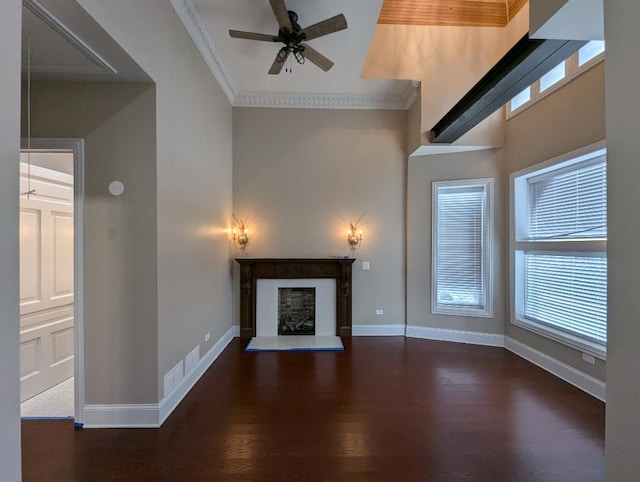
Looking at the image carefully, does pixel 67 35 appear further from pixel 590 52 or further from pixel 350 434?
pixel 590 52

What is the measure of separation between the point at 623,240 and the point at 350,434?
2.17 metres

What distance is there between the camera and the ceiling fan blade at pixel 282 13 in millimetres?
2675

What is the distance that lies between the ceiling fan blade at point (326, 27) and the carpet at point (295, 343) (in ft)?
12.4

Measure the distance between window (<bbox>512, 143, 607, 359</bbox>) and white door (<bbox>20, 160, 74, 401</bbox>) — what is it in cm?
543

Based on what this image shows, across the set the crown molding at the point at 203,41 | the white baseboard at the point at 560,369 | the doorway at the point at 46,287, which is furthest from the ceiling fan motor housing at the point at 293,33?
the white baseboard at the point at 560,369

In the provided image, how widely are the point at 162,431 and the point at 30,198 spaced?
2.52m

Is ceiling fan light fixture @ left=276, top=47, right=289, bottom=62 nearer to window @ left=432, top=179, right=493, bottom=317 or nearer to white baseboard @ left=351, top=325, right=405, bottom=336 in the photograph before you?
window @ left=432, top=179, right=493, bottom=317

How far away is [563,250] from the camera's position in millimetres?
3463

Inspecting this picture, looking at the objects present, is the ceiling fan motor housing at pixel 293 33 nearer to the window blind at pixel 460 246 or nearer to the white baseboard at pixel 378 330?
the window blind at pixel 460 246

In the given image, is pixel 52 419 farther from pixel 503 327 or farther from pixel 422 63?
pixel 422 63

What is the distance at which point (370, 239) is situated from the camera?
197 inches

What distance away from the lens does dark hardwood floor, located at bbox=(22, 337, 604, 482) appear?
2.05 m

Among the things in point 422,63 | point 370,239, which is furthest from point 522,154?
point 370,239

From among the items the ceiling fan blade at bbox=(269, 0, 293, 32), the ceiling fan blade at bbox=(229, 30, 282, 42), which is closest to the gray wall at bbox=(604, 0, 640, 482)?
the ceiling fan blade at bbox=(269, 0, 293, 32)
